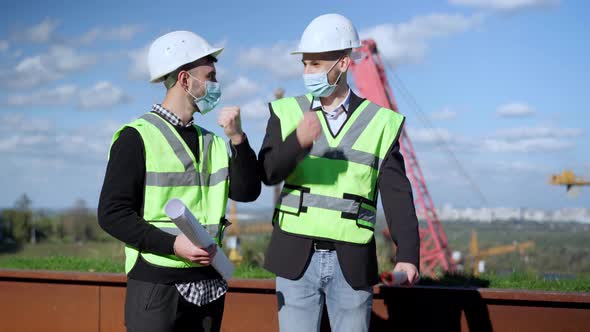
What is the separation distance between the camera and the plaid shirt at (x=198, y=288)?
321cm

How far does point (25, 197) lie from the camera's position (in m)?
50.8

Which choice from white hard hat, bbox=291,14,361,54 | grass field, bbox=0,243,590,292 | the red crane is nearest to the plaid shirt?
white hard hat, bbox=291,14,361,54

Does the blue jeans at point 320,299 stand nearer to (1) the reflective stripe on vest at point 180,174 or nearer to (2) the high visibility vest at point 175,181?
(2) the high visibility vest at point 175,181

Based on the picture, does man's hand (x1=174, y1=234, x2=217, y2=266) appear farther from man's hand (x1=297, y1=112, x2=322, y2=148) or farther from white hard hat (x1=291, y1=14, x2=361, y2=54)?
white hard hat (x1=291, y1=14, x2=361, y2=54)

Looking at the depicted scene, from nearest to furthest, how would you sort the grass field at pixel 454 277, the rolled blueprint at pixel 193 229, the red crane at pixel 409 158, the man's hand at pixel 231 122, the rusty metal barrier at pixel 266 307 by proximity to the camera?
the rolled blueprint at pixel 193 229 < the man's hand at pixel 231 122 < the rusty metal barrier at pixel 266 307 < the grass field at pixel 454 277 < the red crane at pixel 409 158

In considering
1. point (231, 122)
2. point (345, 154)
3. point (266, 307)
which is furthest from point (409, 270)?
point (266, 307)

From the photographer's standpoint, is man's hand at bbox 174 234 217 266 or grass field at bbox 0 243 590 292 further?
grass field at bbox 0 243 590 292

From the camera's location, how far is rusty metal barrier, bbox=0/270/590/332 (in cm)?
492

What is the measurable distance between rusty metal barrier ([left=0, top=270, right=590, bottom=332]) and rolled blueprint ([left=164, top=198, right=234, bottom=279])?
7.15 ft

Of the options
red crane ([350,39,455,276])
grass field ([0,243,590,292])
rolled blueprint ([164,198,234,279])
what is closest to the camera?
rolled blueprint ([164,198,234,279])

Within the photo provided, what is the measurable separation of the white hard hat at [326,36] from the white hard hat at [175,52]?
0.49 metres

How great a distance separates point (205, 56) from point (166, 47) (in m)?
0.19

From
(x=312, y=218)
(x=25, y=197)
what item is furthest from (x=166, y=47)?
(x=25, y=197)

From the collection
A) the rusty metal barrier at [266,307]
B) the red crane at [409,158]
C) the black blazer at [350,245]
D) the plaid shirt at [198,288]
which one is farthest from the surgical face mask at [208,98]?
the red crane at [409,158]
